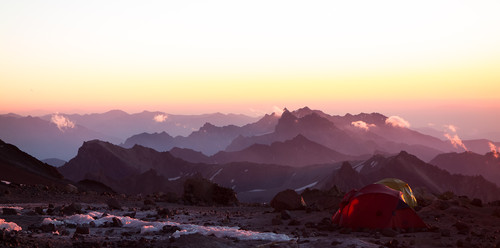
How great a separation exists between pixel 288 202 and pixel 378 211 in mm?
8944

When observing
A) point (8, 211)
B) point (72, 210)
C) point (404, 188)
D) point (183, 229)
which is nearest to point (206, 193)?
point (404, 188)

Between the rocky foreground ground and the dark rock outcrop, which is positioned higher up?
the rocky foreground ground

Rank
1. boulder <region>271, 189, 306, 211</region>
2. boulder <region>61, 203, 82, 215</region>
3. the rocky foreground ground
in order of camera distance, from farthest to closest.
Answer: boulder <region>271, 189, 306, 211</region> < boulder <region>61, 203, 82, 215</region> < the rocky foreground ground

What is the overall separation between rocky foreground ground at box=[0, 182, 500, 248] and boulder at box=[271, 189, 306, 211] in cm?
109

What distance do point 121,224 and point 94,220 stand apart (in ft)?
4.35

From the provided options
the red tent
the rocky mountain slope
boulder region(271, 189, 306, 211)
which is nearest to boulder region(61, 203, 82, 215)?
boulder region(271, 189, 306, 211)

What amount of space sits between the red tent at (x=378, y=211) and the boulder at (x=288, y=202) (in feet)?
22.4

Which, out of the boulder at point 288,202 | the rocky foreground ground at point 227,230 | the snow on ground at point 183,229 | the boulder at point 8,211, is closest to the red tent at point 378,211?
the rocky foreground ground at point 227,230

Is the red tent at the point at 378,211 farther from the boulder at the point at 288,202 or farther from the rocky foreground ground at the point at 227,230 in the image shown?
the boulder at the point at 288,202

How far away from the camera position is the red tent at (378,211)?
2341 centimetres

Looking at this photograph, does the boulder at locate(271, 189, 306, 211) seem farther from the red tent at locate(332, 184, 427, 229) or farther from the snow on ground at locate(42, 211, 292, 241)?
the snow on ground at locate(42, 211, 292, 241)

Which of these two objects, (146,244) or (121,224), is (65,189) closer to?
(121,224)

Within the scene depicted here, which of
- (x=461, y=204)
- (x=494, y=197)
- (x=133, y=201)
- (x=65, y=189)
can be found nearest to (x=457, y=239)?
(x=461, y=204)

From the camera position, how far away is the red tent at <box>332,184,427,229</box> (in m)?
23.4
